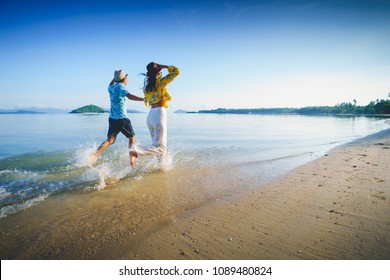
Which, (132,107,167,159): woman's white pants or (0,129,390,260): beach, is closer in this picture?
(0,129,390,260): beach

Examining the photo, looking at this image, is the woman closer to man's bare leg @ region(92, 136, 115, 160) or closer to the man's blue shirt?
the man's blue shirt

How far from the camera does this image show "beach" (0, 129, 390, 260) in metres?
2.73

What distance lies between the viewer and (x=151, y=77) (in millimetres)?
5484

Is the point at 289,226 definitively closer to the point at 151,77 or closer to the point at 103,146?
the point at 151,77

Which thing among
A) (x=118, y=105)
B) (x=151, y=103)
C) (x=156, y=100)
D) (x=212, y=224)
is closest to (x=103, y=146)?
(x=118, y=105)

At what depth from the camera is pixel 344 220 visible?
3.37 m

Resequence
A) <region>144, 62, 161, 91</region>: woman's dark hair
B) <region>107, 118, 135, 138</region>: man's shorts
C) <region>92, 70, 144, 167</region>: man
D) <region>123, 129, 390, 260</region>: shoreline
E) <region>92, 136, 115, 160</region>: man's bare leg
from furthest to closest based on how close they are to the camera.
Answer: <region>107, 118, 135, 138</region>: man's shorts
<region>92, 136, 115, 160</region>: man's bare leg
<region>92, 70, 144, 167</region>: man
<region>144, 62, 161, 91</region>: woman's dark hair
<region>123, 129, 390, 260</region>: shoreline

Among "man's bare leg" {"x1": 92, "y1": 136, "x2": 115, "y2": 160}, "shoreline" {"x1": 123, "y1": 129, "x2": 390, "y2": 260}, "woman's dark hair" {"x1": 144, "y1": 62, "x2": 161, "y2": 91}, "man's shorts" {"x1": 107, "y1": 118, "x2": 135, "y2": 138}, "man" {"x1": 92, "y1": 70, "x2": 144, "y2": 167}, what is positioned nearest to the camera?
"shoreline" {"x1": 123, "y1": 129, "x2": 390, "y2": 260}

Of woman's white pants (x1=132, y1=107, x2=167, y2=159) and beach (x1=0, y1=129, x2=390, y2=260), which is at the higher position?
woman's white pants (x1=132, y1=107, x2=167, y2=159)

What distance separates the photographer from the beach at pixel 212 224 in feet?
8.96

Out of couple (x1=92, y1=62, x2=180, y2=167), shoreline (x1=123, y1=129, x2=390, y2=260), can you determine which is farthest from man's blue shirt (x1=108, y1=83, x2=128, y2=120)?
shoreline (x1=123, y1=129, x2=390, y2=260)

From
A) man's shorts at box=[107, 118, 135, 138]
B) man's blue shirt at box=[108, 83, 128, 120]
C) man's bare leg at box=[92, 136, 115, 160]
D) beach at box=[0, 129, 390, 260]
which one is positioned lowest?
beach at box=[0, 129, 390, 260]

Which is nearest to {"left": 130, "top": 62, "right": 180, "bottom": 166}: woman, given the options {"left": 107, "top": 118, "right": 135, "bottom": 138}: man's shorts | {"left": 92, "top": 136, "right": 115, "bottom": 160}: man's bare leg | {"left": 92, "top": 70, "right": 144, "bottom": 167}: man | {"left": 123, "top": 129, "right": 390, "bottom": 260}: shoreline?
{"left": 92, "top": 70, "right": 144, "bottom": 167}: man

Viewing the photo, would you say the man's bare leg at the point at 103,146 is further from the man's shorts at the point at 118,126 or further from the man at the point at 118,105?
the man's shorts at the point at 118,126
